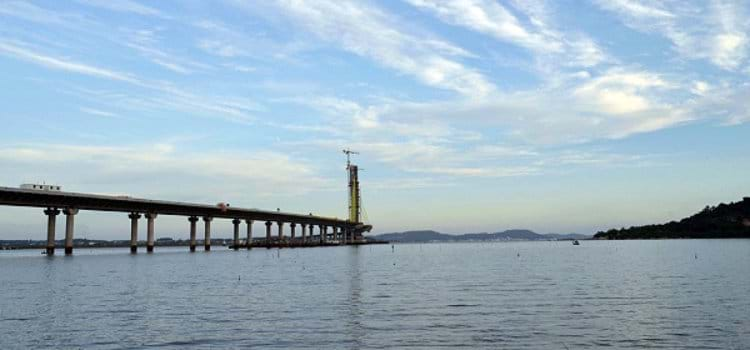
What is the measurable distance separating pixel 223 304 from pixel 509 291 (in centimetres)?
2317

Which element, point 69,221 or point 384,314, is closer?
point 384,314

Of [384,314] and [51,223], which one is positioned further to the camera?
[51,223]

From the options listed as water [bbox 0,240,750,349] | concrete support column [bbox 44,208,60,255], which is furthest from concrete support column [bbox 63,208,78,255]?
water [bbox 0,240,750,349]

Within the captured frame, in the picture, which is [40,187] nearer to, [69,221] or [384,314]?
[69,221]

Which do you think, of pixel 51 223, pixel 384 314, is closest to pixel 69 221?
pixel 51 223

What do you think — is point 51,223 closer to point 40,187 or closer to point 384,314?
point 40,187

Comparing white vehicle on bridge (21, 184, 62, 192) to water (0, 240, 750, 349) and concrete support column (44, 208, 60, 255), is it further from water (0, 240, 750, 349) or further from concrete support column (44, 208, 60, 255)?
water (0, 240, 750, 349)

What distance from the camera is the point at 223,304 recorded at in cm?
4647

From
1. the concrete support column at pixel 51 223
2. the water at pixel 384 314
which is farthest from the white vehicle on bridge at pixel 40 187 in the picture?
the water at pixel 384 314

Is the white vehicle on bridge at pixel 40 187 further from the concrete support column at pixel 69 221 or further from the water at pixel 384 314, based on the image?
the water at pixel 384 314

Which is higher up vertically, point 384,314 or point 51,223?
point 51,223

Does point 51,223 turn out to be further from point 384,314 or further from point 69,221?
point 384,314

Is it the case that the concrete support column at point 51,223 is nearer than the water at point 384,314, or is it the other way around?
the water at point 384,314

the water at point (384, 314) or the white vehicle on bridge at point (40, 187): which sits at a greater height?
the white vehicle on bridge at point (40, 187)
